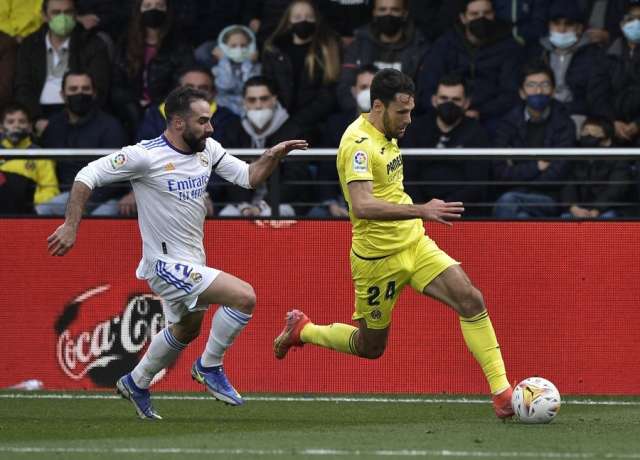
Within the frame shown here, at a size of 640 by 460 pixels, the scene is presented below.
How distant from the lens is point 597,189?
13.2 metres

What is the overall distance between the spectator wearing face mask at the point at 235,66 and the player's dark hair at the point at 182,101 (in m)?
4.36

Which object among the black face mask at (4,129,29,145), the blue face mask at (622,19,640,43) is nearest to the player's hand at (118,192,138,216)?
the black face mask at (4,129,29,145)

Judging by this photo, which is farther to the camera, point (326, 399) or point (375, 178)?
point (326, 399)

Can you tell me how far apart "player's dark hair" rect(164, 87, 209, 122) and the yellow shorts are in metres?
1.50

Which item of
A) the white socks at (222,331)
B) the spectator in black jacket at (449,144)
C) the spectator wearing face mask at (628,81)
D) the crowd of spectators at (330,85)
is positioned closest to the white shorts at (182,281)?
the white socks at (222,331)

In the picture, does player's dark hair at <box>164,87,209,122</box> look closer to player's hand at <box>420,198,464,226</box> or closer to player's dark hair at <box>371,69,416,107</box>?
player's dark hair at <box>371,69,416,107</box>

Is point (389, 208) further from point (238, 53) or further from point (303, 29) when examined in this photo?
point (238, 53)

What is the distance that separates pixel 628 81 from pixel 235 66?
369 centimetres

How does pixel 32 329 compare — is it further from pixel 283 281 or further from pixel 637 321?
pixel 637 321

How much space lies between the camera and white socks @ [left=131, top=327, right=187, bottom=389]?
419 inches

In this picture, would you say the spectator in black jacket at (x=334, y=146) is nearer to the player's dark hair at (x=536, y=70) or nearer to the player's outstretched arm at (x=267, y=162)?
the player's dark hair at (x=536, y=70)

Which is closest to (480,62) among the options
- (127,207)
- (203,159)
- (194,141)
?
(127,207)

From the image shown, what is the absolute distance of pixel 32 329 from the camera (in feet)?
42.8

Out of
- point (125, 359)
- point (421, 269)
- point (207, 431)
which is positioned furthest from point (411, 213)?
point (125, 359)
